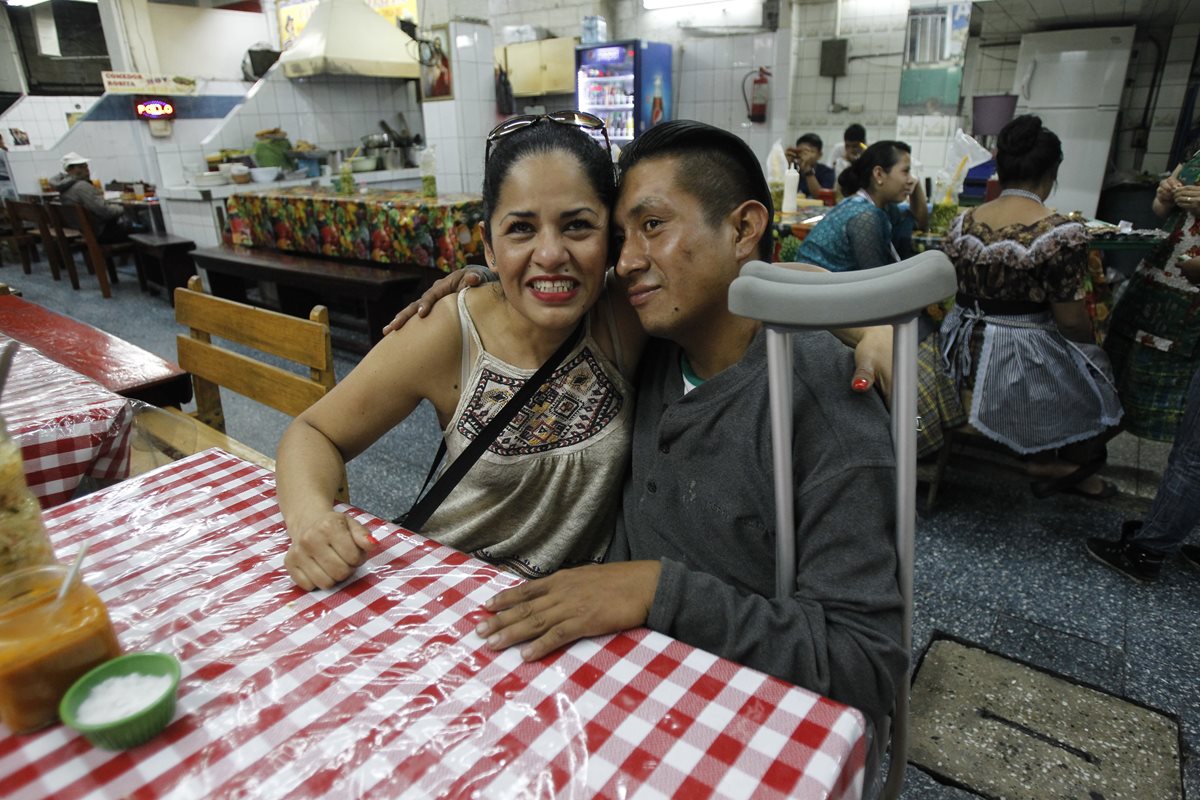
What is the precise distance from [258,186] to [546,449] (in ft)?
20.5

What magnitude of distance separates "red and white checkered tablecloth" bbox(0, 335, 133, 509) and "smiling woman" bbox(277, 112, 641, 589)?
0.51 meters

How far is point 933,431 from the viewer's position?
2.71 meters

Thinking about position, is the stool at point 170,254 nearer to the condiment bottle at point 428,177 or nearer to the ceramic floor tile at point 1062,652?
the condiment bottle at point 428,177

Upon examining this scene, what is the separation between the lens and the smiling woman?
1.24 metres

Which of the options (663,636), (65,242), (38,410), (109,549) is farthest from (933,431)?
(65,242)

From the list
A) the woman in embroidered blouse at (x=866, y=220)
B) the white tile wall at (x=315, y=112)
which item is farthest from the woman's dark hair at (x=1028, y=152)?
the white tile wall at (x=315, y=112)

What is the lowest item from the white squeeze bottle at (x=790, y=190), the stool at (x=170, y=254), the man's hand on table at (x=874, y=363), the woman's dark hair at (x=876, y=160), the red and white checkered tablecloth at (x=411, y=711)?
the stool at (x=170, y=254)

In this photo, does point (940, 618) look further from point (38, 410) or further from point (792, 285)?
point (38, 410)

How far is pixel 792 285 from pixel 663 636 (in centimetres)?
46

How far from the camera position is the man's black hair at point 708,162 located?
3.80 ft

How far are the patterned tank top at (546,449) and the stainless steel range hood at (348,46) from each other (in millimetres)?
6828

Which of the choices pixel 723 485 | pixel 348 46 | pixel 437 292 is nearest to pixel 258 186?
pixel 348 46

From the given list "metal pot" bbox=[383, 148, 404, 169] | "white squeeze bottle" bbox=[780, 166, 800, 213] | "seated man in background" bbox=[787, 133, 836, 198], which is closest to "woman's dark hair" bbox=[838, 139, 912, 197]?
"white squeeze bottle" bbox=[780, 166, 800, 213]

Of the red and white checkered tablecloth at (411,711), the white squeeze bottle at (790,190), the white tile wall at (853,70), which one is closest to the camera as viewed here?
the red and white checkered tablecloth at (411,711)
